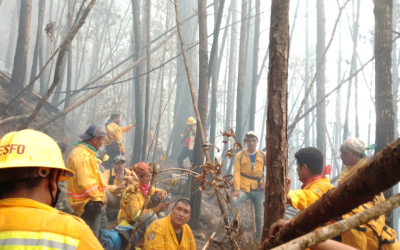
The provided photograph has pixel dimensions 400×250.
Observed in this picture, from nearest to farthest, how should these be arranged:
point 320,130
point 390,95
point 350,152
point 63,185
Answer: point 350,152, point 63,185, point 390,95, point 320,130

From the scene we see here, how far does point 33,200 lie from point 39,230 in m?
0.17

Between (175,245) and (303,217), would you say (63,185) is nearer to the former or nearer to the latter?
(175,245)

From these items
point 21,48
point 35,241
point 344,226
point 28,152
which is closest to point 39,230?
point 35,241

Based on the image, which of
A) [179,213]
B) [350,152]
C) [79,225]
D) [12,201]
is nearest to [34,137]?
[12,201]

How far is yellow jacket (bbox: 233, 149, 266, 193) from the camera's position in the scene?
242 inches

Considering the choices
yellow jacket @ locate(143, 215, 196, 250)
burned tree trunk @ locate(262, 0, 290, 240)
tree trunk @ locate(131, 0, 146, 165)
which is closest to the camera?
burned tree trunk @ locate(262, 0, 290, 240)

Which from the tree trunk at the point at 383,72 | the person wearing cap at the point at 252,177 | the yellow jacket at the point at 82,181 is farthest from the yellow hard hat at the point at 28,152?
the person wearing cap at the point at 252,177

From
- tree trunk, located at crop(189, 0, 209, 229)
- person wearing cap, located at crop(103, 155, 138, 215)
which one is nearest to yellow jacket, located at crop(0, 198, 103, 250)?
person wearing cap, located at crop(103, 155, 138, 215)

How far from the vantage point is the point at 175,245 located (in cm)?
395

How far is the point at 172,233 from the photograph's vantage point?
396 cm

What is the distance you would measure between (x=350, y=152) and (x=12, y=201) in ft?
11.4

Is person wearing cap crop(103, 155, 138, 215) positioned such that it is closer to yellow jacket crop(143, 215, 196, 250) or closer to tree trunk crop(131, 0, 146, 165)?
yellow jacket crop(143, 215, 196, 250)

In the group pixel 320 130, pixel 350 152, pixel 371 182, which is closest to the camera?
pixel 371 182

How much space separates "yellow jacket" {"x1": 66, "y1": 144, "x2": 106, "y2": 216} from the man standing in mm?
746
